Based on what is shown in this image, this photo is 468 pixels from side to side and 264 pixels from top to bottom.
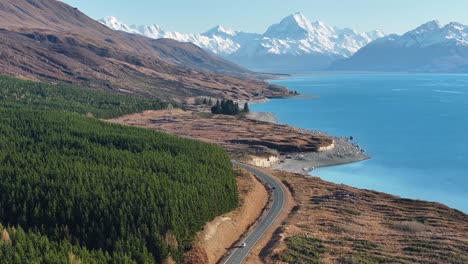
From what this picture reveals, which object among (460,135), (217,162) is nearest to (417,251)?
(217,162)

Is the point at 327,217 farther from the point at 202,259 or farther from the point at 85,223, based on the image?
the point at 85,223

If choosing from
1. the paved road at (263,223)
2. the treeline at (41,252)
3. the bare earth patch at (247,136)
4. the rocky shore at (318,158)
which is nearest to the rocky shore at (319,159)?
the rocky shore at (318,158)

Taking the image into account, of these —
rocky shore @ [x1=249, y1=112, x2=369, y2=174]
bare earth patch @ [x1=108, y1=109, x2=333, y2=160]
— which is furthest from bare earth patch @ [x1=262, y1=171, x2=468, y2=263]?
bare earth patch @ [x1=108, y1=109, x2=333, y2=160]

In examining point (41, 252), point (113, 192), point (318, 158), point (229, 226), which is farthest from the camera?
point (318, 158)

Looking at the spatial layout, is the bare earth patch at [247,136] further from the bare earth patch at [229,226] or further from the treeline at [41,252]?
the treeline at [41,252]

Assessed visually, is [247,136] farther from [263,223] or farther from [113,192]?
[113,192]

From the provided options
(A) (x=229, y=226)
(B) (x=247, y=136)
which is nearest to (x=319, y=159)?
(B) (x=247, y=136)
